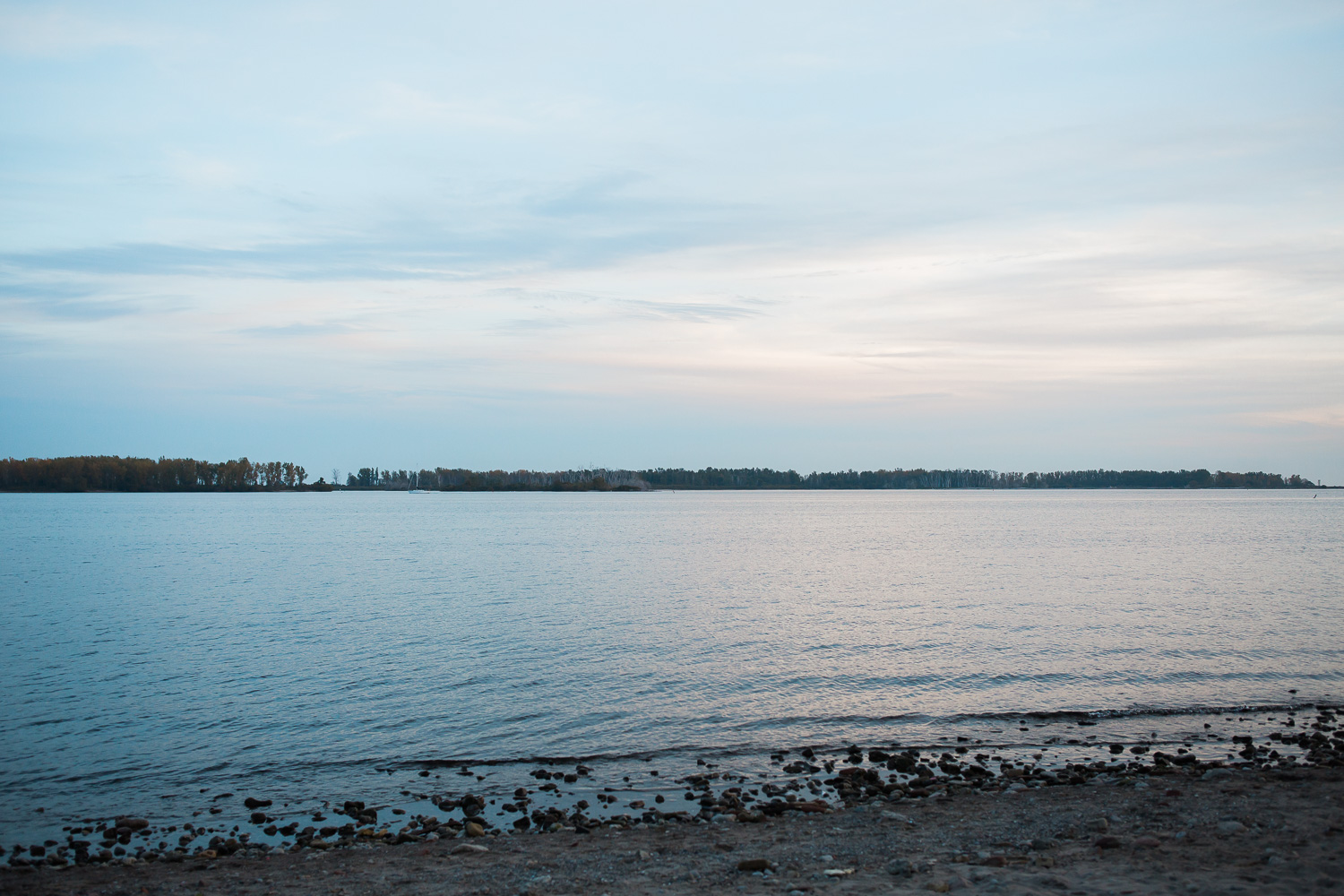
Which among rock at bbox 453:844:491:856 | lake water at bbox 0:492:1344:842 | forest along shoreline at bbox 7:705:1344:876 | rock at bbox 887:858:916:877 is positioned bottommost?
lake water at bbox 0:492:1344:842

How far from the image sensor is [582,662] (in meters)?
25.2

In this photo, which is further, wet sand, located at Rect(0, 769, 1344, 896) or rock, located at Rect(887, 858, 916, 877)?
rock, located at Rect(887, 858, 916, 877)

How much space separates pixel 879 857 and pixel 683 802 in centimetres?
400

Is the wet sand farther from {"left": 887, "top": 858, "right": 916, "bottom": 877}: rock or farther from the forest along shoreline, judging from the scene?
the forest along shoreline

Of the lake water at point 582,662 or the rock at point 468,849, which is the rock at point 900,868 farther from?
the lake water at point 582,662

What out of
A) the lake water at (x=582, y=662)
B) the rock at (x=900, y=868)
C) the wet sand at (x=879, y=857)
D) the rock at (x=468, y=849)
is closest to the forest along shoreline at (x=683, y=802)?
the rock at (x=468, y=849)

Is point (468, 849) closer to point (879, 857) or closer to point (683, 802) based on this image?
point (683, 802)

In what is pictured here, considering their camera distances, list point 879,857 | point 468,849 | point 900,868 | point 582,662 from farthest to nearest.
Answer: point 582,662
point 468,849
point 879,857
point 900,868

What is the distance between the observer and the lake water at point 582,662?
16.8 metres

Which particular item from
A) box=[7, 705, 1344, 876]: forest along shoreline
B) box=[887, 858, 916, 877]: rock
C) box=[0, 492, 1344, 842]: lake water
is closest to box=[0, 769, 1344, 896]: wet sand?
box=[887, 858, 916, 877]: rock

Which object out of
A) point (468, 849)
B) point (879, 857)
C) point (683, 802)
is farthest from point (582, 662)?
point (879, 857)

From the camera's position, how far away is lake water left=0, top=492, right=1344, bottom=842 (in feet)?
55.2

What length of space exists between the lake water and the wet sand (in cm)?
374

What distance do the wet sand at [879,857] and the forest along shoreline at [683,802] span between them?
19 centimetres
